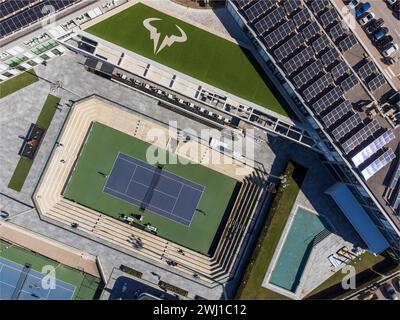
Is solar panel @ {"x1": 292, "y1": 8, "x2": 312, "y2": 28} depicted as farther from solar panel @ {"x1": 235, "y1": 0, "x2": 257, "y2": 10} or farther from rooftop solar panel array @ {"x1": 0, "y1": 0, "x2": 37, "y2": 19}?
rooftop solar panel array @ {"x1": 0, "y1": 0, "x2": 37, "y2": 19}

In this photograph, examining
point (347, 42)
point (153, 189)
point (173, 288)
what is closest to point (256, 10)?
point (347, 42)

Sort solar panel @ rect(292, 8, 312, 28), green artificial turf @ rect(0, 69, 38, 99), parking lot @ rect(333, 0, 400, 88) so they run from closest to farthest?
solar panel @ rect(292, 8, 312, 28), parking lot @ rect(333, 0, 400, 88), green artificial turf @ rect(0, 69, 38, 99)

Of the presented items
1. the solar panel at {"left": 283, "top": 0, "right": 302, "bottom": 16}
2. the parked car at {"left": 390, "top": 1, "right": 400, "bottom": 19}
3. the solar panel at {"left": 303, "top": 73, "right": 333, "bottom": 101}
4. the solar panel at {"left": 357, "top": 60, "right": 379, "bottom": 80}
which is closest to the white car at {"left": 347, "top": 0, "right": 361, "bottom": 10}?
the parked car at {"left": 390, "top": 1, "right": 400, "bottom": 19}

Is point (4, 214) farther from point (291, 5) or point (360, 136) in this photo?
point (360, 136)

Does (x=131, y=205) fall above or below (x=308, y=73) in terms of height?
below

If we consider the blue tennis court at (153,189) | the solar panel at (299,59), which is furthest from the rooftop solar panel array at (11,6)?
the solar panel at (299,59)
